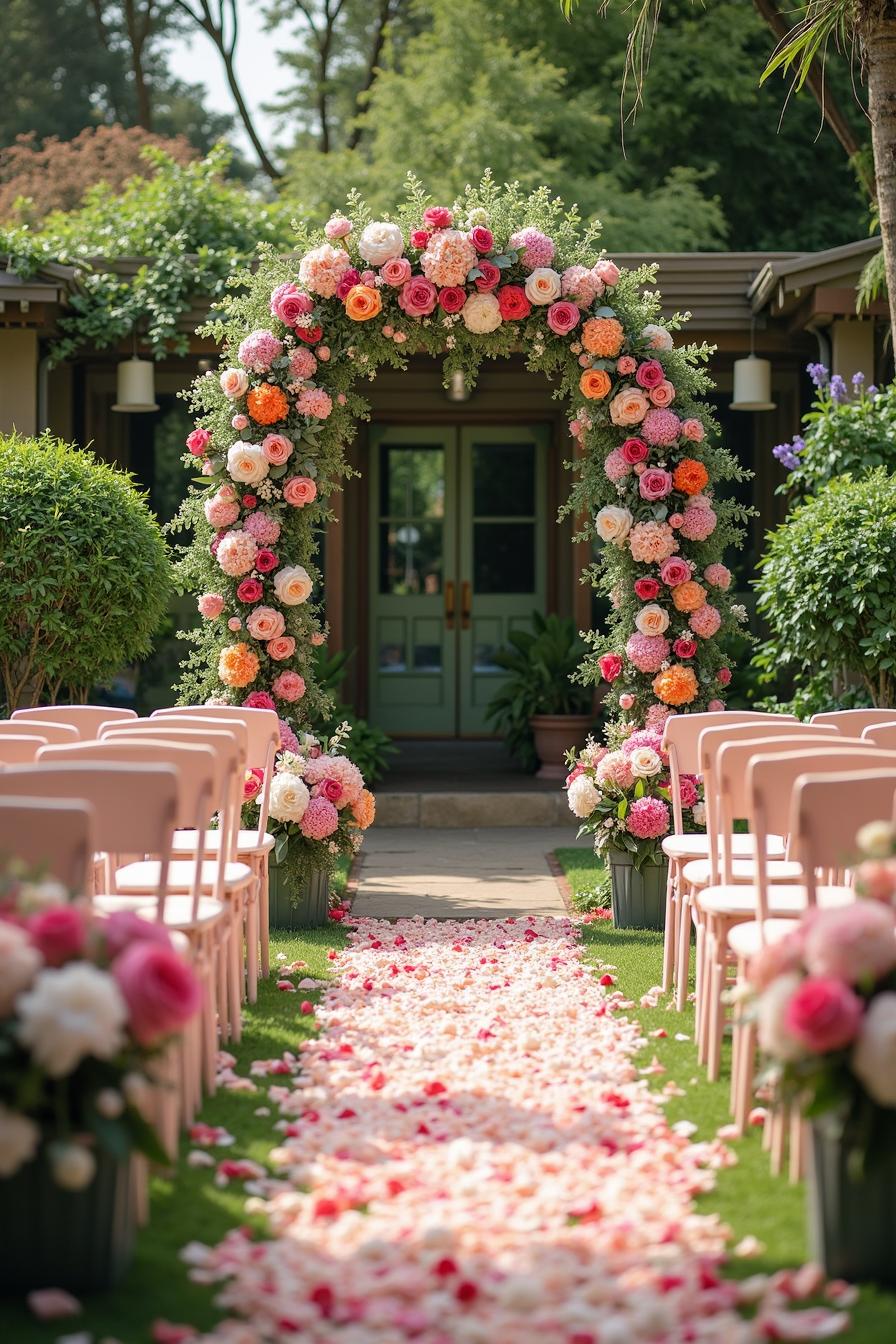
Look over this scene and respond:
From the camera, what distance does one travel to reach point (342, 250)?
7.53 meters

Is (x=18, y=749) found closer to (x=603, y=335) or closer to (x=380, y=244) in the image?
(x=380, y=244)

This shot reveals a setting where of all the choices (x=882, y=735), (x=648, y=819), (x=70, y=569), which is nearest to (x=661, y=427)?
(x=648, y=819)

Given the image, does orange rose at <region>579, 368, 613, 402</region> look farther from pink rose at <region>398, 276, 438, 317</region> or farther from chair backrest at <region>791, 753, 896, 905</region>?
chair backrest at <region>791, 753, 896, 905</region>

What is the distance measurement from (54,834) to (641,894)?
4140 mm

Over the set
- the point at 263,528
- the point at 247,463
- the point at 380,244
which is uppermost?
the point at 380,244

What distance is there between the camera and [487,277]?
7.38 m

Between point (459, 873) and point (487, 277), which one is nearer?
point (487, 277)

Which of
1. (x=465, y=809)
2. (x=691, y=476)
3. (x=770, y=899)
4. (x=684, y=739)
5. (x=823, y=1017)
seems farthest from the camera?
(x=465, y=809)

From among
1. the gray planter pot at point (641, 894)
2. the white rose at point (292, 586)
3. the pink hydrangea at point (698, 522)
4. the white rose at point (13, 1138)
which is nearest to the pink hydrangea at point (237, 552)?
the white rose at point (292, 586)

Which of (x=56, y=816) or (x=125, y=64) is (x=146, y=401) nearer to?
(x=56, y=816)

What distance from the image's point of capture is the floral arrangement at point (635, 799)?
6957 mm

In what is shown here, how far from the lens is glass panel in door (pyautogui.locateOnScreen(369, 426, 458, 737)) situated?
1275cm

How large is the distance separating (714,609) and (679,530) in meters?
0.41

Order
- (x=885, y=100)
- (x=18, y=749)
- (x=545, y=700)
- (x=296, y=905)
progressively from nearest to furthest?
(x=18, y=749)
(x=885, y=100)
(x=296, y=905)
(x=545, y=700)
